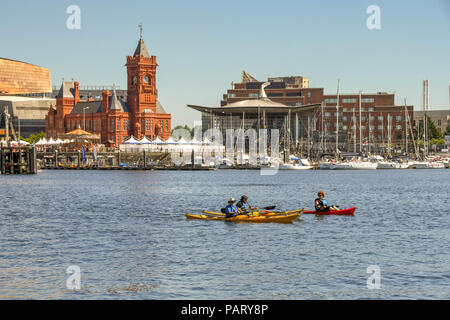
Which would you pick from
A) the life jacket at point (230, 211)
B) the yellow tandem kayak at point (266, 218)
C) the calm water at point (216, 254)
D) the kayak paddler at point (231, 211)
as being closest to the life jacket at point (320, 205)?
the calm water at point (216, 254)

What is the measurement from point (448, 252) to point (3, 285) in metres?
26.0

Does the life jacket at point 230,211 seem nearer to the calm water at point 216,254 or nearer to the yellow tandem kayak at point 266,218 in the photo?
the yellow tandem kayak at point 266,218

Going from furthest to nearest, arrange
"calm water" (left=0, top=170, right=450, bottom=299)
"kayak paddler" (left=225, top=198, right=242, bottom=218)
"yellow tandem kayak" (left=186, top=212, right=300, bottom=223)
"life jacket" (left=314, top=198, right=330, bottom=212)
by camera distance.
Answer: "life jacket" (left=314, top=198, right=330, bottom=212) → "yellow tandem kayak" (left=186, top=212, right=300, bottom=223) → "kayak paddler" (left=225, top=198, right=242, bottom=218) → "calm water" (left=0, top=170, right=450, bottom=299)

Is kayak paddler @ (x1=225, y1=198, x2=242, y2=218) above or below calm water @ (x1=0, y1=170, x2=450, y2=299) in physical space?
above

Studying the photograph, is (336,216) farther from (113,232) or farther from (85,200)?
(85,200)

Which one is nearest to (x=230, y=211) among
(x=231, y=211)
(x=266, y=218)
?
(x=231, y=211)

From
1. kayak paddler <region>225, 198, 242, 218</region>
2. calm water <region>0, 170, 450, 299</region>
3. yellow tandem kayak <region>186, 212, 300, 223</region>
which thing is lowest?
calm water <region>0, 170, 450, 299</region>

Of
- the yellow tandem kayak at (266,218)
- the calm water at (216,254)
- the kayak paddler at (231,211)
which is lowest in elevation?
the calm water at (216,254)

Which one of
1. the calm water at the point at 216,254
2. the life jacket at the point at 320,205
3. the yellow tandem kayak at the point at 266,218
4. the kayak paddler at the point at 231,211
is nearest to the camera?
the calm water at the point at 216,254

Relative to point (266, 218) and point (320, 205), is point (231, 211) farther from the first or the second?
point (320, 205)

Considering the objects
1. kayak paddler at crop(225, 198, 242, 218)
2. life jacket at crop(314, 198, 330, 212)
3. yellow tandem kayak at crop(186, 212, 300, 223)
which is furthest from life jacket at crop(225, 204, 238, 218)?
life jacket at crop(314, 198, 330, 212)

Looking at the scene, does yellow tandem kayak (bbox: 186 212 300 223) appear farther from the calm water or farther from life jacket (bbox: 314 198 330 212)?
life jacket (bbox: 314 198 330 212)
